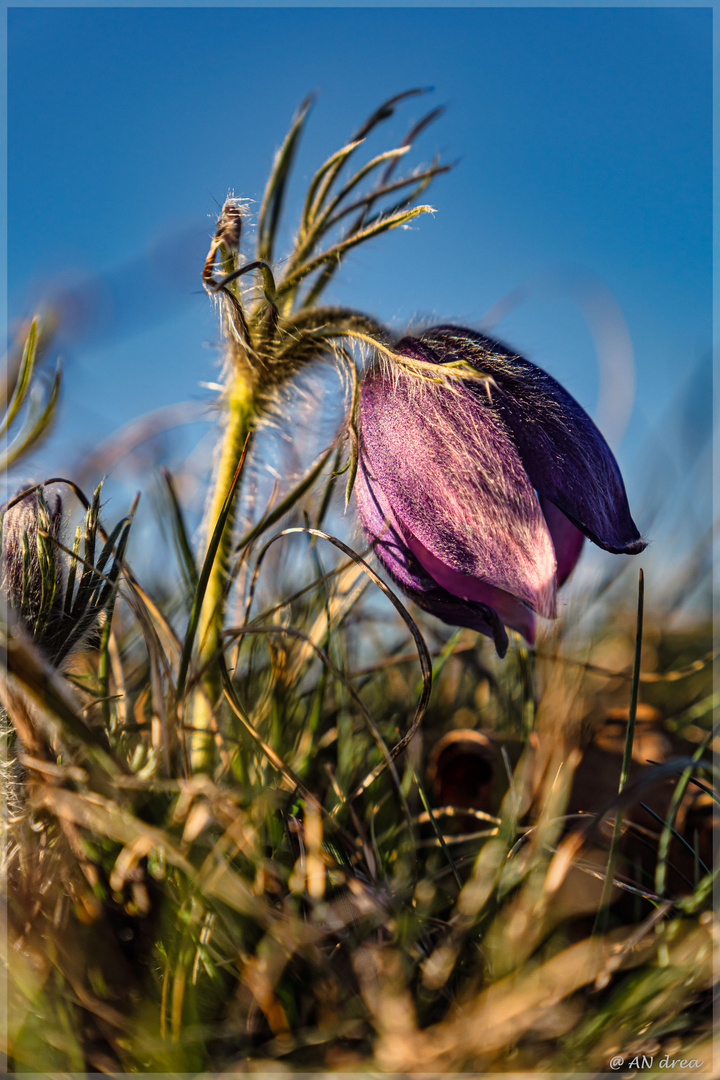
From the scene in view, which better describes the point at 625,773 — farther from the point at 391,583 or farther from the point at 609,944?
the point at 391,583

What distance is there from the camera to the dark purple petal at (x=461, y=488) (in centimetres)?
49

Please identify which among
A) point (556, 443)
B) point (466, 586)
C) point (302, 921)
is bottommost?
point (302, 921)

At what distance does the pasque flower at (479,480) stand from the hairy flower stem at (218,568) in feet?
0.42

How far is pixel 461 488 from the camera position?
0.51 meters

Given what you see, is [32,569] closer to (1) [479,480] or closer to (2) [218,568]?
(2) [218,568]

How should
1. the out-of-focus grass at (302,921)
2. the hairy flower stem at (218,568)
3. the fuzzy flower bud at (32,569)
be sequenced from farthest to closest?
the hairy flower stem at (218,568) → the fuzzy flower bud at (32,569) → the out-of-focus grass at (302,921)

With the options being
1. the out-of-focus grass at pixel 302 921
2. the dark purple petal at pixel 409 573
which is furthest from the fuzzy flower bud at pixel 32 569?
the dark purple petal at pixel 409 573

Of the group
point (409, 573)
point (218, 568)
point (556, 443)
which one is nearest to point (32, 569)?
point (218, 568)

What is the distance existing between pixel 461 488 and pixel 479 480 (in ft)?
0.05

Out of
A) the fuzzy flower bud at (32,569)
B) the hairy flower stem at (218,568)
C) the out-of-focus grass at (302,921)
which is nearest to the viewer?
the out-of-focus grass at (302,921)

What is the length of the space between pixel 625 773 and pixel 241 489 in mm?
415

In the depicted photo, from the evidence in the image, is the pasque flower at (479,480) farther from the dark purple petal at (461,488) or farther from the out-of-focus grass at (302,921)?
the out-of-focus grass at (302,921)

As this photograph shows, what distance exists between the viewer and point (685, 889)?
50cm

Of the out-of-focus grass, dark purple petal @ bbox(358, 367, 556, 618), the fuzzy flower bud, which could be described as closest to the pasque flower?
dark purple petal @ bbox(358, 367, 556, 618)
